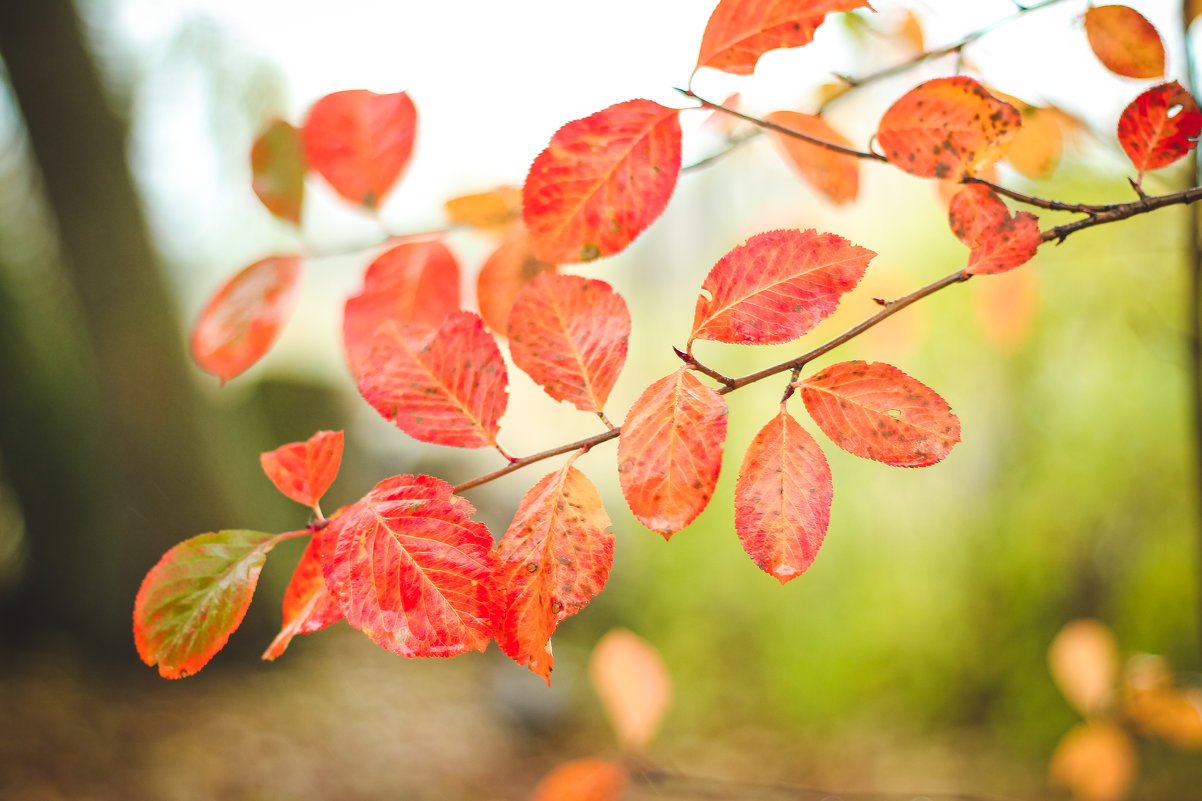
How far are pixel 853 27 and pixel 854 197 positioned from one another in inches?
→ 16.8

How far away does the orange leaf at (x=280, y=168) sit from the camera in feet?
1.50

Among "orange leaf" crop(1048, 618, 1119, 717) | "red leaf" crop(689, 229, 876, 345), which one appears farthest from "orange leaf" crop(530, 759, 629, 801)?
"orange leaf" crop(1048, 618, 1119, 717)

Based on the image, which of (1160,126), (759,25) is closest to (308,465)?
(759,25)

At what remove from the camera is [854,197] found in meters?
0.45

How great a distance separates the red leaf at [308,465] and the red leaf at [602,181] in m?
0.13

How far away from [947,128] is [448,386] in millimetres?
270

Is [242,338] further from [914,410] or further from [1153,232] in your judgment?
[1153,232]

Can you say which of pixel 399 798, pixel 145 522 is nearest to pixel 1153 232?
pixel 399 798

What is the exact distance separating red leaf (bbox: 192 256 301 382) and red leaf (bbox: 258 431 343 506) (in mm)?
162

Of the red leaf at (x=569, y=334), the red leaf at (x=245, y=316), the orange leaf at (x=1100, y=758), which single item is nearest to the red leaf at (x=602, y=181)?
the red leaf at (x=569, y=334)

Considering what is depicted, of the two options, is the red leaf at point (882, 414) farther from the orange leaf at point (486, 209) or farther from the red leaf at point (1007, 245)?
the orange leaf at point (486, 209)

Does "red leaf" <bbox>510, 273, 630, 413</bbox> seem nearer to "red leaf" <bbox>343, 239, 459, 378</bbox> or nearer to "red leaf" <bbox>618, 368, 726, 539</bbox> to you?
"red leaf" <bbox>618, 368, 726, 539</bbox>

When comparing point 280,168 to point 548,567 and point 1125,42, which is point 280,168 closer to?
point 548,567

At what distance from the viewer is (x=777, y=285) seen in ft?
0.90
